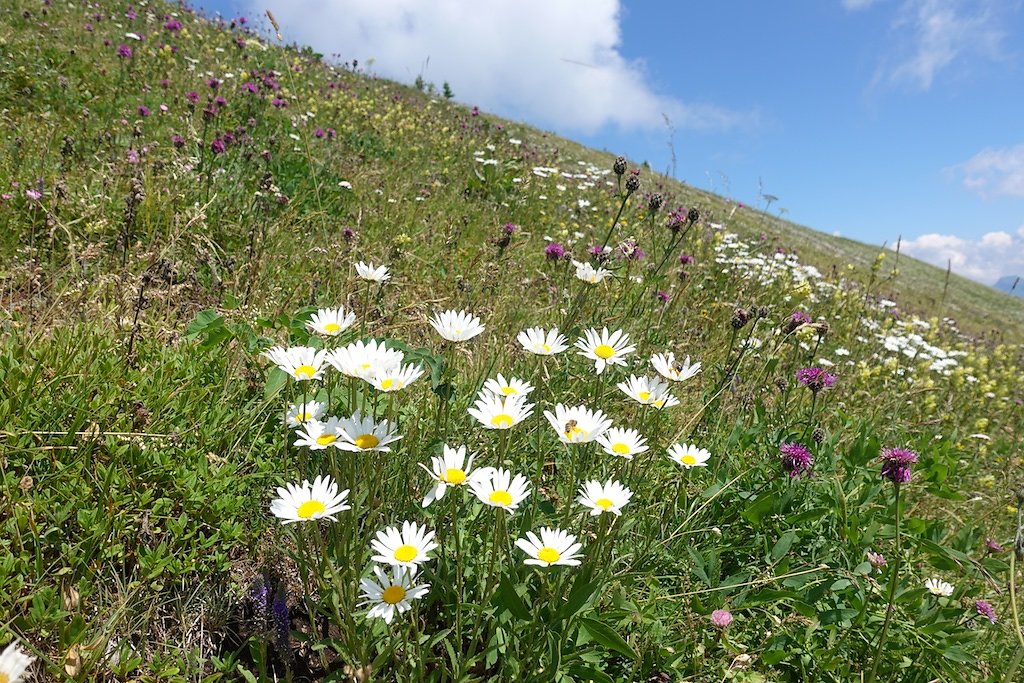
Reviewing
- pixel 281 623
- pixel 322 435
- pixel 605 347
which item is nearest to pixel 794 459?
pixel 605 347

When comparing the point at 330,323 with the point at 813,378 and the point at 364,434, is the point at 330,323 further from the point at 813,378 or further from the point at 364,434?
the point at 813,378

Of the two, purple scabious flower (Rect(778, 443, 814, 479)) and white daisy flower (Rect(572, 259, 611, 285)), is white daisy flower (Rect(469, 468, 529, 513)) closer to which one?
purple scabious flower (Rect(778, 443, 814, 479))

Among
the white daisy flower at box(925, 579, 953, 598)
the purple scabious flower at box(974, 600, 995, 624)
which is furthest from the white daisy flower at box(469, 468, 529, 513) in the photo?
the purple scabious flower at box(974, 600, 995, 624)

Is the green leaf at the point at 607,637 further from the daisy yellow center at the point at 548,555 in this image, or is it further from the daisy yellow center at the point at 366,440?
the daisy yellow center at the point at 366,440

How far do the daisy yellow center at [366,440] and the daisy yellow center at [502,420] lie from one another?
300mm

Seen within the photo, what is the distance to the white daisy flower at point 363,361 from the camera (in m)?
1.27

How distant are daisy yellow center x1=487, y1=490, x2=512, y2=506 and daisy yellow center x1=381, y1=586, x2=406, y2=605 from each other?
0.24 meters

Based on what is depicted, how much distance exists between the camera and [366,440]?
45.7 inches

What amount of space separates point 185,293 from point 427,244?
1.54 meters

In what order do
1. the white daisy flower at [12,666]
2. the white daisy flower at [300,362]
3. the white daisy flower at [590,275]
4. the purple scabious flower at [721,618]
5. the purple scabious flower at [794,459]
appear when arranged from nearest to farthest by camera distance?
the white daisy flower at [12,666] < the white daisy flower at [300,362] < the purple scabious flower at [721,618] < the purple scabious flower at [794,459] < the white daisy flower at [590,275]

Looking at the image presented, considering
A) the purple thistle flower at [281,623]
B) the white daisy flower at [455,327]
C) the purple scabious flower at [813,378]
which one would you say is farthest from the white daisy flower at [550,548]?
the purple scabious flower at [813,378]

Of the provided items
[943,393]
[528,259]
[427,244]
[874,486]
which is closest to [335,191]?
[427,244]

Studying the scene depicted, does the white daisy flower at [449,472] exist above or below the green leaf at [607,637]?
above

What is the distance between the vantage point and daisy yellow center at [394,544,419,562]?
1.05 m
